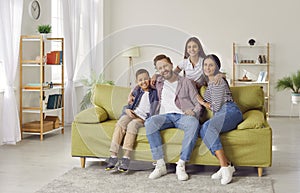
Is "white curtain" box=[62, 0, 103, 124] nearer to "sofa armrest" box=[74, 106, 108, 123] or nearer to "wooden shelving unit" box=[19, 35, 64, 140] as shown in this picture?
"wooden shelving unit" box=[19, 35, 64, 140]

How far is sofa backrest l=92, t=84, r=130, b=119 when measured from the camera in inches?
179

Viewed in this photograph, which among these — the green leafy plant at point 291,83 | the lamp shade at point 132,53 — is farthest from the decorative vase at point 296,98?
the lamp shade at point 132,53

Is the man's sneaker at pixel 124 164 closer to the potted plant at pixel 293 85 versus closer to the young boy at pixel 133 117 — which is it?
the young boy at pixel 133 117

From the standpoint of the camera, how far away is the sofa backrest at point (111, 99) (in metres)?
4.55

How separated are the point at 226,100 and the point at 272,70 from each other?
467cm

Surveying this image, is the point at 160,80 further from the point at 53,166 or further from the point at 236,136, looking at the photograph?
the point at 53,166

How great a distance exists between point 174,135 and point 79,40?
4317 millimetres

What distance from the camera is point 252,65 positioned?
8.65 m

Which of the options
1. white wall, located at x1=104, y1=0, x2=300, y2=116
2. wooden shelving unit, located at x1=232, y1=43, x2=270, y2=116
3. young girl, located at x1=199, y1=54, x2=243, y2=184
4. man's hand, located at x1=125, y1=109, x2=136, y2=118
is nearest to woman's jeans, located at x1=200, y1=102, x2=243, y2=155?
young girl, located at x1=199, y1=54, x2=243, y2=184

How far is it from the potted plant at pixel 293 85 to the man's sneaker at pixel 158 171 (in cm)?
469

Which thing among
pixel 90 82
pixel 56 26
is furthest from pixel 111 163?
pixel 90 82

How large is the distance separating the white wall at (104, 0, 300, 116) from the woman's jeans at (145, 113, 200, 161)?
409cm

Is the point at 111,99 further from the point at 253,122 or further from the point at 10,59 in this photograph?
the point at 10,59

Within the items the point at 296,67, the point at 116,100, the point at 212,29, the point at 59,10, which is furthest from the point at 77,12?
the point at 296,67
